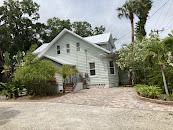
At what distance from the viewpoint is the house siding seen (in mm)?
14633

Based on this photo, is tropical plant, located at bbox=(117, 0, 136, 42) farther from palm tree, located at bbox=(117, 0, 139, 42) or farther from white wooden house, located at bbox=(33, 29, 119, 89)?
white wooden house, located at bbox=(33, 29, 119, 89)

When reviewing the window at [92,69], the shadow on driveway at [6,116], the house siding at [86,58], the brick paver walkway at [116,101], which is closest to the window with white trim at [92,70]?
the window at [92,69]

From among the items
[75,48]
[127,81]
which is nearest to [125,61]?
[127,81]

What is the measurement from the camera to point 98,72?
586 inches

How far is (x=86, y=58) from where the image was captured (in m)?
15.5

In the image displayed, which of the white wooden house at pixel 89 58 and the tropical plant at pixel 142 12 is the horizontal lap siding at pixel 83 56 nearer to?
the white wooden house at pixel 89 58

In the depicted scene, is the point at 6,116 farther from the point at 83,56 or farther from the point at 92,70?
the point at 83,56

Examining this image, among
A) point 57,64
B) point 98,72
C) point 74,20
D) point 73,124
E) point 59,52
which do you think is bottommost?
point 73,124

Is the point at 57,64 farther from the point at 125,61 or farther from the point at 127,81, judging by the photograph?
the point at 127,81

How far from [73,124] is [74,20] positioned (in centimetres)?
3139

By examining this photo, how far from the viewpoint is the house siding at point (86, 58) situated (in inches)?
576

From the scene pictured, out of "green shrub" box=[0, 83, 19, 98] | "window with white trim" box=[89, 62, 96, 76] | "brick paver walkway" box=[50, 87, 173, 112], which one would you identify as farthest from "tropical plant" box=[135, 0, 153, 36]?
"green shrub" box=[0, 83, 19, 98]

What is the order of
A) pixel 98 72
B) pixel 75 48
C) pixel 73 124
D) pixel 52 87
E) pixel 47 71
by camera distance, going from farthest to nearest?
pixel 75 48, pixel 98 72, pixel 52 87, pixel 47 71, pixel 73 124

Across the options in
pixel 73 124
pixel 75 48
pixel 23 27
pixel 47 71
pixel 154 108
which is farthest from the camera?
pixel 23 27
